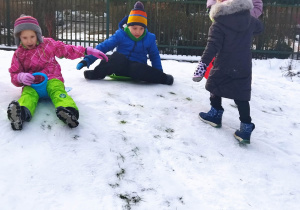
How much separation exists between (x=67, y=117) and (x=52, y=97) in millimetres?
465

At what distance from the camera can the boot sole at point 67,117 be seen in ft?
10.0

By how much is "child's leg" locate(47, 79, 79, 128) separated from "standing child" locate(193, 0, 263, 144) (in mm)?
1172

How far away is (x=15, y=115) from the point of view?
299cm

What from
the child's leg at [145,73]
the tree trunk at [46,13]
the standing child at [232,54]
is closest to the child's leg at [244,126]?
the standing child at [232,54]

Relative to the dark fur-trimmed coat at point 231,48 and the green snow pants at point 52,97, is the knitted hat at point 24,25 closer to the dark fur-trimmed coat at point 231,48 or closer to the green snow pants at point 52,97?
the green snow pants at point 52,97

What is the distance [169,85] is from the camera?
15.7ft

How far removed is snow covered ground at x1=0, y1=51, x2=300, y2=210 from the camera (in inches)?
99.1

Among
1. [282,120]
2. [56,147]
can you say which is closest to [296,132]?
[282,120]

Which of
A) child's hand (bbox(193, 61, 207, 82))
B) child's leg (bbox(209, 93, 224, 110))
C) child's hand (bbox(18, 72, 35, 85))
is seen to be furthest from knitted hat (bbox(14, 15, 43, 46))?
child's leg (bbox(209, 93, 224, 110))

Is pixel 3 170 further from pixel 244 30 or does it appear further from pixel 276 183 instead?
pixel 244 30

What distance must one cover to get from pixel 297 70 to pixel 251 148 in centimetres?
537

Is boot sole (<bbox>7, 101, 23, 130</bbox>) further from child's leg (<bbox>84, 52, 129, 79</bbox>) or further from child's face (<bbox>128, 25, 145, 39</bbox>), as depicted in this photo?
child's face (<bbox>128, 25, 145, 39</bbox>)

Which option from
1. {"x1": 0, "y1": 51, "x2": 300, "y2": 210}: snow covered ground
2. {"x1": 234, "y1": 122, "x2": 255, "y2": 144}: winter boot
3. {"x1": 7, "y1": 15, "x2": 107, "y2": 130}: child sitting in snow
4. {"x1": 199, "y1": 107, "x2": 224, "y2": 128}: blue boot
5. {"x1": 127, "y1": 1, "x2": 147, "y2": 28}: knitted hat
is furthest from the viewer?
{"x1": 127, "y1": 1, "x2": 147, "y2": 28}: knitted hat

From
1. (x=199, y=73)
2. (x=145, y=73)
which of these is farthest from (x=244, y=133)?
(x=145, y=73)
